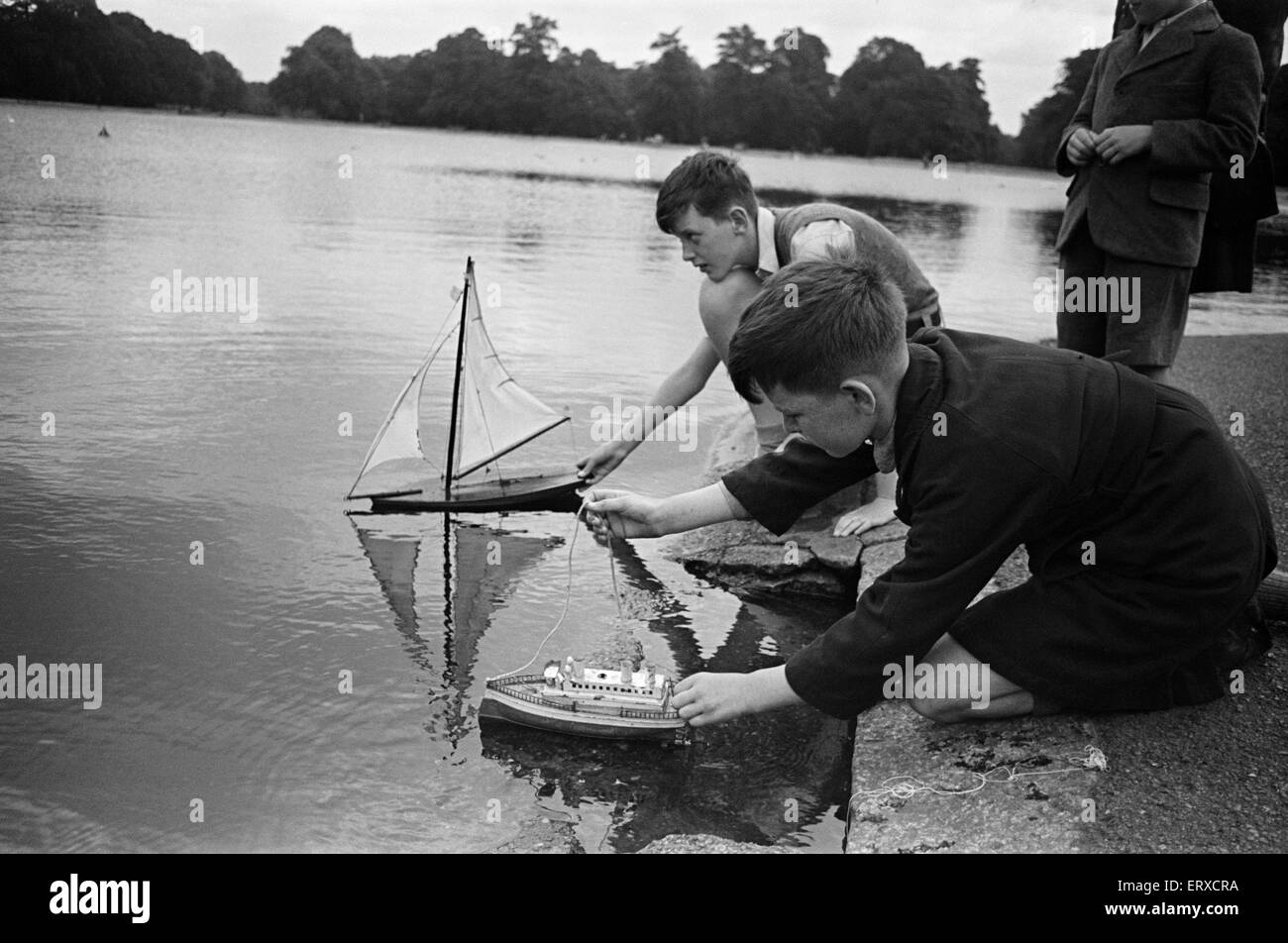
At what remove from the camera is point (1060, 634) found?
3.84 m

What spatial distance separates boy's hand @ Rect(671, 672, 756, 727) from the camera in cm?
395

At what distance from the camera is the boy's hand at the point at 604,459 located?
26.0 feet

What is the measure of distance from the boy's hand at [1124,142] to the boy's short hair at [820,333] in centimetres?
301

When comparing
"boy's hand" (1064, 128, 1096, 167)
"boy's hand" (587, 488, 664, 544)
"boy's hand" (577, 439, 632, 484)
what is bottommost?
"boy's hand" (577, 439, 632, 484)

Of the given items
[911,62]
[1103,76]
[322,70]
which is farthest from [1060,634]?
[911,62]

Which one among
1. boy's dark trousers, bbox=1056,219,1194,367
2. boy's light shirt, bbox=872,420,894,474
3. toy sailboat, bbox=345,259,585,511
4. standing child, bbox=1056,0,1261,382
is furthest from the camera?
toy sailboat, bbox=345,259,585,511

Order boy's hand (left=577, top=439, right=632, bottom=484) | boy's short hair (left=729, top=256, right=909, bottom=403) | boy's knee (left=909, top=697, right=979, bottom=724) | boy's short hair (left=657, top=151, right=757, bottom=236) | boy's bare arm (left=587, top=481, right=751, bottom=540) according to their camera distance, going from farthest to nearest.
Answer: boy's hand (left=577, top=439, right=632, bottom=484)
boy's short hair (left=657, top=151, right=757, bottom=236)
boy's bare arm (left=587, top=481, right=751, bottom=540)
boy's knee (left=909, top=697, right=979, bottom=724)
boy's short hair (left=729, top=256, right=909, bottom=403)

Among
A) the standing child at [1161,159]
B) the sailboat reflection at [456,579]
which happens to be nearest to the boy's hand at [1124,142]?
the standing child at [1161,159]

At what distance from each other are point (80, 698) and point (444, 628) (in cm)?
183

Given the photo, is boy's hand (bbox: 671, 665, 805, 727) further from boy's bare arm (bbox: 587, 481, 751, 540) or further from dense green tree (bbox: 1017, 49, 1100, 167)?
dense green tree (bbox: 1017, 49, 1100, 167)

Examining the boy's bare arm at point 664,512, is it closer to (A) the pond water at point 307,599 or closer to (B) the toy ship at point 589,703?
(B) the toy ship at point 589,703

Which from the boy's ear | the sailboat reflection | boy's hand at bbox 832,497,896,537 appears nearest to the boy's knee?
the boy's ear

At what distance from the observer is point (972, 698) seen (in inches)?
161
